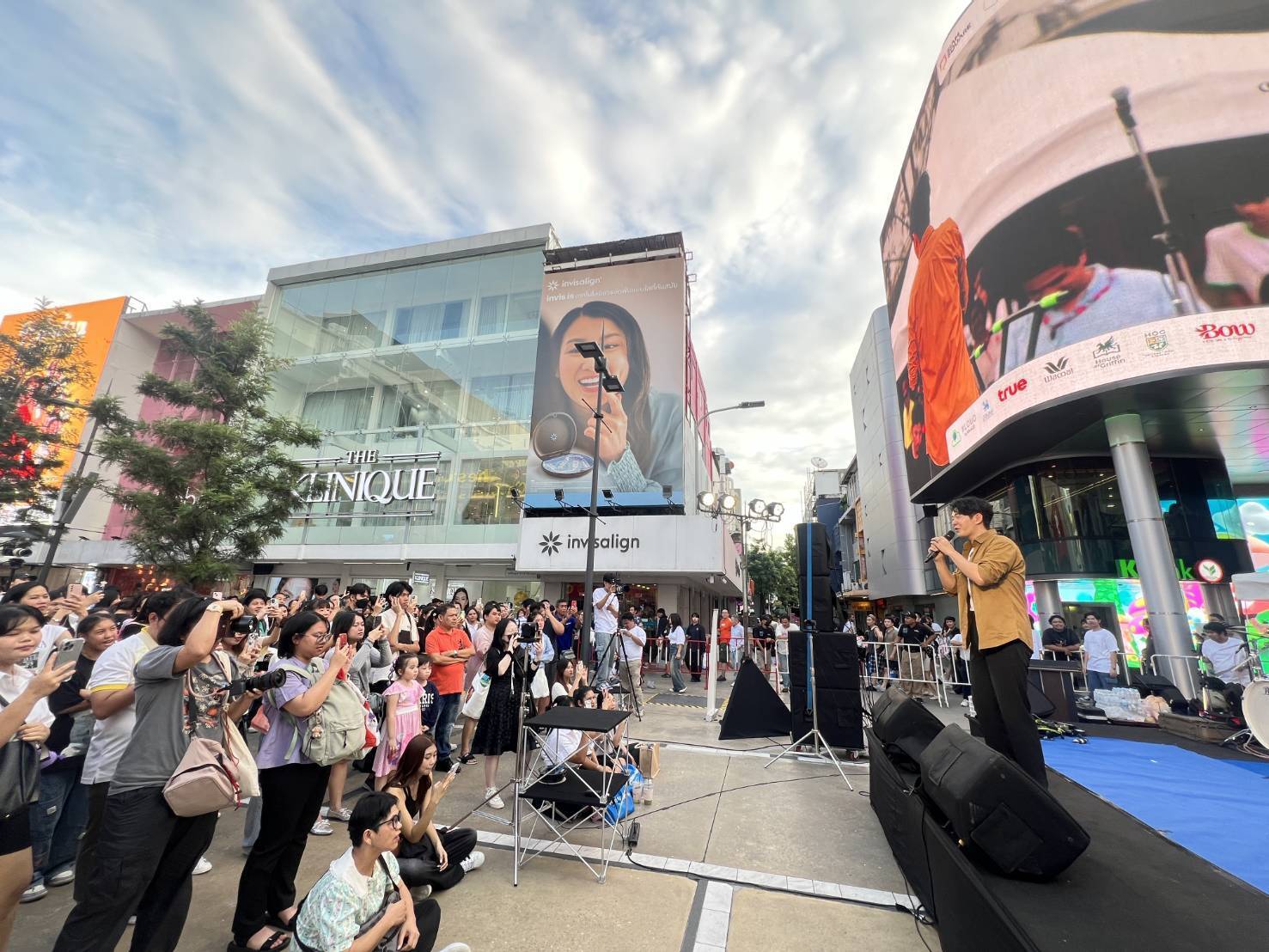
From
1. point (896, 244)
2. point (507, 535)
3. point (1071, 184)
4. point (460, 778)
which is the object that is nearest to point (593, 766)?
point (460, 778)

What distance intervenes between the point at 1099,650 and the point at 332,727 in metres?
14.9

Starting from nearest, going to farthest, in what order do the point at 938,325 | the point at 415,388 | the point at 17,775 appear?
the point at 17,775, the point at 938,325, the point at 415,388

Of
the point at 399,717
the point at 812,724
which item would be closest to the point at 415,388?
the point at 399,717

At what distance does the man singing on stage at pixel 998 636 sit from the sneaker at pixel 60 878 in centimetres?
673

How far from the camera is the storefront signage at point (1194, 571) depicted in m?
18.5

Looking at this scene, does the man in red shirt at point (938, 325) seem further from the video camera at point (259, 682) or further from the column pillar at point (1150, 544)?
the video camera at point (259, 682)

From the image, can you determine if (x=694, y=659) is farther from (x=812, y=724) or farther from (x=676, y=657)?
(x=812, y=724)

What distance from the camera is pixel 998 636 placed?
364 centimetres

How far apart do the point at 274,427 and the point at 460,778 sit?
1395 cm

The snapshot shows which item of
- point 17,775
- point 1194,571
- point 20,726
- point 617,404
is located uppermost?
point 617,404

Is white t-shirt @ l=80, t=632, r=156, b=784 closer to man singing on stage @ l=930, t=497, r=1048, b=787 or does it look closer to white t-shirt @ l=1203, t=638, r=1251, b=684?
man singing on stage @ l=930, t=497, r=1048, b=787

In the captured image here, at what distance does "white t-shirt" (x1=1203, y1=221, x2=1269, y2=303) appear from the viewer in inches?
467

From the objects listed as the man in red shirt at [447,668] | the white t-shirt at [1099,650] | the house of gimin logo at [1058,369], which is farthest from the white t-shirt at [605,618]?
the house of gimin logo at [1058,369]

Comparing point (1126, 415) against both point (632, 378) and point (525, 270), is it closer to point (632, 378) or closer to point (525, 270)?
point (632, 378)
